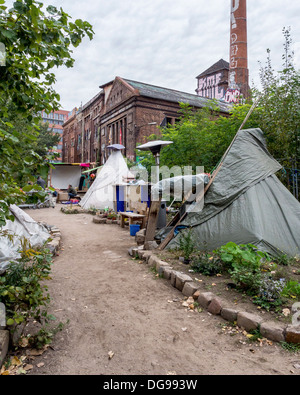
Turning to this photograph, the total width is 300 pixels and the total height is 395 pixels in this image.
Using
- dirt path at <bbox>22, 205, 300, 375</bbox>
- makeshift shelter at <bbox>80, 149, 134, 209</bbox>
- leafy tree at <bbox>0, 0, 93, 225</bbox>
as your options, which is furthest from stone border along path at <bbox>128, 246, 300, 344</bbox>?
makeshift shelter at <bbox>80, 149, 134, 209</bbox>

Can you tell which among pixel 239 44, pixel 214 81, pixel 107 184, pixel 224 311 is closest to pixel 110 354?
pixel 224 311

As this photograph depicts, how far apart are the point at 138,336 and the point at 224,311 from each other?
3.51 ft

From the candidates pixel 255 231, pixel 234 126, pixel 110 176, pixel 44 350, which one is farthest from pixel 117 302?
pixel 110 176

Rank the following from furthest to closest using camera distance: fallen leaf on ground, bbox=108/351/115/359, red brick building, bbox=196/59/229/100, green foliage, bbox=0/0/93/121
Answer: red brick building, bbox=196/59/229/100 → fallen leaf on ground, bbox=108/351/115/359 → green foliage, bbox=0/0/93/121

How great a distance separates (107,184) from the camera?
1524 centimetres

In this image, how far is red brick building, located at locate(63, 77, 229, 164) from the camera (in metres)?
20.0

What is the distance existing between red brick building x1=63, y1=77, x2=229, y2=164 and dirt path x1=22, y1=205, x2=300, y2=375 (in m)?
13.4

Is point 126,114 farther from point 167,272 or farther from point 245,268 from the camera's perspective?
point 245,268

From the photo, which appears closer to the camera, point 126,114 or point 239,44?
point 126,114

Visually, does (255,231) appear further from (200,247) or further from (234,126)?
(234,126)

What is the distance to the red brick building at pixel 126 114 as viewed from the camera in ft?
65.7

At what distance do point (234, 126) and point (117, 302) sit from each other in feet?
21.0

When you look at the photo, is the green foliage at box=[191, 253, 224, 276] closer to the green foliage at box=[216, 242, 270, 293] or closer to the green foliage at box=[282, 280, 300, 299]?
the green foliage at box=[216, 242, 270, 293]
